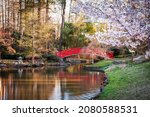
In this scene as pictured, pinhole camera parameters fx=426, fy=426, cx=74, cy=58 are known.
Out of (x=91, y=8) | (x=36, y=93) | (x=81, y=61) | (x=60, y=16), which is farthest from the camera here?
(x=81, y=61)

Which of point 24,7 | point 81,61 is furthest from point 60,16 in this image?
point 81,61

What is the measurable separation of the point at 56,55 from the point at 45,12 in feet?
7.81

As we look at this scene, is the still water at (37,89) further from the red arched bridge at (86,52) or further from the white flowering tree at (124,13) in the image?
the red arched bridge at (86,52)

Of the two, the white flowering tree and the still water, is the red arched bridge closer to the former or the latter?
the still water

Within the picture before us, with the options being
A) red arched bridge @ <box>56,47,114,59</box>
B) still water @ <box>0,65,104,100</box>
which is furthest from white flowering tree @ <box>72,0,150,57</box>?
red arched bridge @ <box>56,47,114,59</box>

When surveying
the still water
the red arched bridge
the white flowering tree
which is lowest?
the still water

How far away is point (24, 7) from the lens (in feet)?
65.1

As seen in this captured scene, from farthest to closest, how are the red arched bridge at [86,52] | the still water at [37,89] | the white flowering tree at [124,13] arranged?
1. the red arched bridge at [86,52]
2. the still water at [37,89]
3. the white flowering tree at [124,13]

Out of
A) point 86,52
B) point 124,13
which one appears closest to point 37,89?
point 124,13

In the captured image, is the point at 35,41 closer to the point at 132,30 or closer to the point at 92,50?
the point at 92,50

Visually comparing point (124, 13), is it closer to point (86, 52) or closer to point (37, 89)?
point (37, 89)

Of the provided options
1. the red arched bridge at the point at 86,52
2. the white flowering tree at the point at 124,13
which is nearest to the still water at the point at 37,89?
the white flowering tree at the point at 124,13

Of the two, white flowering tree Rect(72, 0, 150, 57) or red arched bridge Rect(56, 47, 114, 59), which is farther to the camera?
red arched bridge Rect(56, 47, 114, 59)

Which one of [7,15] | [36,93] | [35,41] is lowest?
[36,93]
